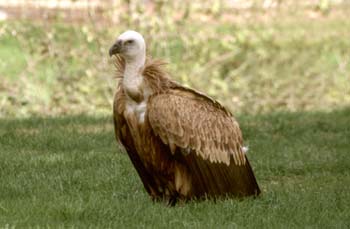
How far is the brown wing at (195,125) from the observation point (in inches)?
308

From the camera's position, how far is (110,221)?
737cm

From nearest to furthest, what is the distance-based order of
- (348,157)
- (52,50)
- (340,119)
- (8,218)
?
Result: (8,218) < (348,157) < (340,119) < (52,50)

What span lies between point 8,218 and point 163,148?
1254mm

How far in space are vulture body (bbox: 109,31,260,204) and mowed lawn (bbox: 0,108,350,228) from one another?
0.50ft

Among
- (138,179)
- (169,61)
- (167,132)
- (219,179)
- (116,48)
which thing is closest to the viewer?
(167,132)

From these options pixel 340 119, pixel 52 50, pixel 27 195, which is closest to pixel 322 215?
pixel 27 195

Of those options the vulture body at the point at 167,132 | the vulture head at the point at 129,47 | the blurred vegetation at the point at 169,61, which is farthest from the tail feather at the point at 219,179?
the blurred vegetation at the point at 169,61

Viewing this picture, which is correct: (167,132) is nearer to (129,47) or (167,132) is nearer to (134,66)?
(134,66)

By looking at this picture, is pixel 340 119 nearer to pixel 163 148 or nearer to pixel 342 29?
pixel 163 148

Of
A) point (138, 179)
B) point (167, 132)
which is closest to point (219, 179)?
point (167, 132)

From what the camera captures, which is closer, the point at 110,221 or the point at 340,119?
the point at 110,221

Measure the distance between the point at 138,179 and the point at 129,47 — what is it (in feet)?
5.34

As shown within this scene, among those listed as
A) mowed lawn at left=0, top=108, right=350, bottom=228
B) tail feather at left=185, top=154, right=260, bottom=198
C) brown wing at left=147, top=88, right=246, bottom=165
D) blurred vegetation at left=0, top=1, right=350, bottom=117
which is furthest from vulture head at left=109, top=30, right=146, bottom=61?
blurred vegetation at left=0, top=1, right=350, bottom=117

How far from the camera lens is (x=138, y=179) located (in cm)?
927
